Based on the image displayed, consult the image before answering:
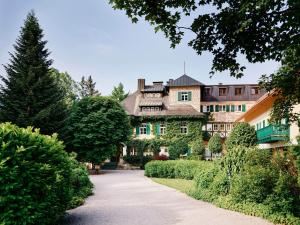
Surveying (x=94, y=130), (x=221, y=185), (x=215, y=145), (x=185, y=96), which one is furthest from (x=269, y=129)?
(x=185, y=96)

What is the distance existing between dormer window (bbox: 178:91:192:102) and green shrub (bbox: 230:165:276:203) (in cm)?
3660

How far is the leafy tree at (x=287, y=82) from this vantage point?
A: 7.39 m

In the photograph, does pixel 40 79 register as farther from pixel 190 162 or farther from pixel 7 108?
pixel 190 162

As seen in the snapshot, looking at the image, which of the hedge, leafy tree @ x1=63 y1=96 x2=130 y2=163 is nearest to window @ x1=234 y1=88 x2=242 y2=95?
leafy tree @ x1=63 y1=96 x2=130 y2=163

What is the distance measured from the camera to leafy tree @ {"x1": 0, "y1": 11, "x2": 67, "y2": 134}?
29.5 meters

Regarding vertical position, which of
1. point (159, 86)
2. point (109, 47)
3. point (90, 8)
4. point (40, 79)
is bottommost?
point (90, 8)

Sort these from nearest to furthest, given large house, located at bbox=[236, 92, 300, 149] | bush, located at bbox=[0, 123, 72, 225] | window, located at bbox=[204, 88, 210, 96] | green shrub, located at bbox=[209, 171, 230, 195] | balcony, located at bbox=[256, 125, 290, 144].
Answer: bush, located at bbox=[0, 123, 72, 225] < green shrub, located at bbox=[209, 171, 230, 195] < large house, located at bbox=[236, 92, 300, 149] < balcony, located at bbox=[256, 125, 290, 144] < window, located at bbox=[204, 88, 210, 96]

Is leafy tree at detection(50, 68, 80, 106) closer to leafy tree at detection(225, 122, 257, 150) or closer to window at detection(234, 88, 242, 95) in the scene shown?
window at detection(234, 88, 242, 95)

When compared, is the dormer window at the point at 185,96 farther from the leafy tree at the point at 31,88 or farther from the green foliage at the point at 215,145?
the leafy tree at the point at 31,88

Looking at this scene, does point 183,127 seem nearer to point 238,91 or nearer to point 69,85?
point 238,91

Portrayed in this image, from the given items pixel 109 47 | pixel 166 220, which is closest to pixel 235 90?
pixel 109 47

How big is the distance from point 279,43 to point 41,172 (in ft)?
17.3

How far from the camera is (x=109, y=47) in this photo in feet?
47.9

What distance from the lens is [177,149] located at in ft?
140
